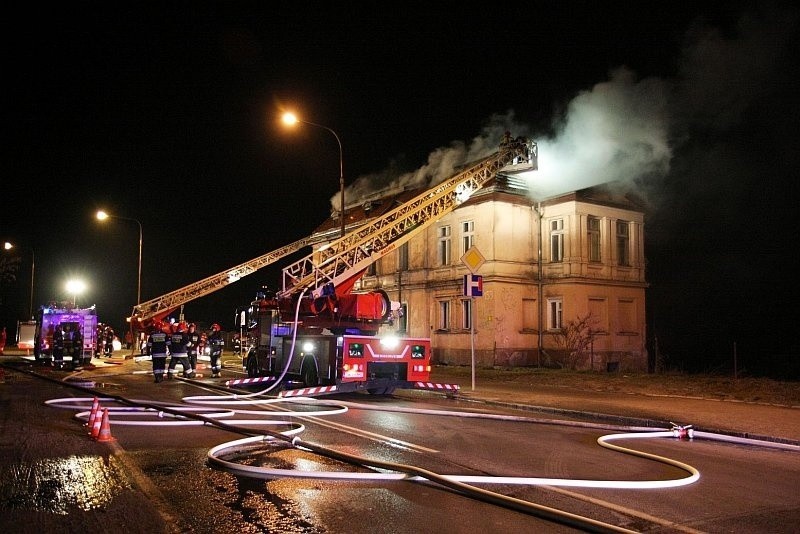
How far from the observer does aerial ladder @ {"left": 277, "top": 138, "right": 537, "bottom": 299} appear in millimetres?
16953

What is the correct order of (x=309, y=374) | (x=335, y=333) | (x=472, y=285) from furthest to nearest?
(x=472, y=285)
(x=335, y=333)
(x=309, y=374)

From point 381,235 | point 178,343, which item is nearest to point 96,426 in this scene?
point 178,343

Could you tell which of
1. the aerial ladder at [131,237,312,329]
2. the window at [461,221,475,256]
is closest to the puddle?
the window at [461,221,475,256]

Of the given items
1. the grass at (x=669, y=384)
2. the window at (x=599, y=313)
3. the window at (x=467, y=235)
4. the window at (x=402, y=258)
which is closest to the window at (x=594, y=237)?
the window at (x=599, y=313)

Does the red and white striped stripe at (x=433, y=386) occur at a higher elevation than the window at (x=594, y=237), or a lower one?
lower

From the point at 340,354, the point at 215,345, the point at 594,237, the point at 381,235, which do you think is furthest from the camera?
the point at 594,237

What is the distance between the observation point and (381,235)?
19.8 m

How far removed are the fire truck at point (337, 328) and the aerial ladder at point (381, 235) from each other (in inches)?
1.2

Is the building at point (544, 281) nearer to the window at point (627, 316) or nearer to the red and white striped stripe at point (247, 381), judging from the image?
the window at point (627, 316)

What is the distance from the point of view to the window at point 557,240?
90.6 feet

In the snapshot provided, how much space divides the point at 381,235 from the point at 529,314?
10.3 metres

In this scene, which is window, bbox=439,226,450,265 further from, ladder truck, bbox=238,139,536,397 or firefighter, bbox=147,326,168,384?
firefighter, bbox=147,326,168,384

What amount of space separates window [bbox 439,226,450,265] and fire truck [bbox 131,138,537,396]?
826cm

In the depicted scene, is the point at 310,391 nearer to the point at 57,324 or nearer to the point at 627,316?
the point at 57,324
